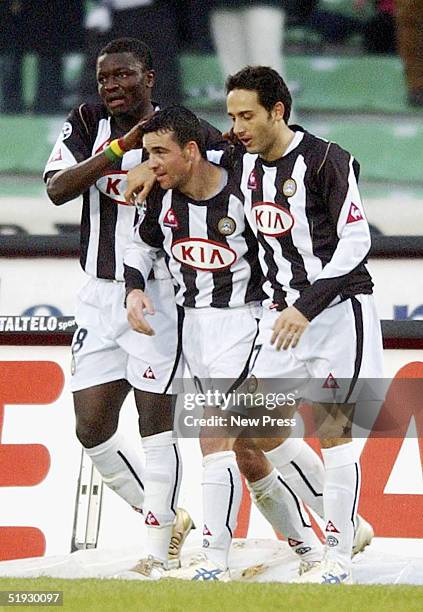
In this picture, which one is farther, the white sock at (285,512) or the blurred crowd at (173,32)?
the blurred crowd at (173,32)

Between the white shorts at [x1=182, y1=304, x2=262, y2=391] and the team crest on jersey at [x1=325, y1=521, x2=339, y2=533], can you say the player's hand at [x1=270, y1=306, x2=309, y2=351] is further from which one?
the team crest on jersey at [x1=325, y1=521, x2=339, y2=533]

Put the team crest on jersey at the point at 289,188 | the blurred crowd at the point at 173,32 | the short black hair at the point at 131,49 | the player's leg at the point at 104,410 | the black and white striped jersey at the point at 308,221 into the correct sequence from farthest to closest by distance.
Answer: the blurred crowd at the point at 173,32 → the player's leg at the point at 104,410 → the short black hair at the point at 131,49 → the team crest on jersey at the point at 289,188 → the black and white striped jersey at the point at 308,221

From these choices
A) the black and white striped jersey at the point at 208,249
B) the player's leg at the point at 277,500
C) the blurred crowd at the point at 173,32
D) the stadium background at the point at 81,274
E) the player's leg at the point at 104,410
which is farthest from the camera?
the blurred crowd at the point at 173,32

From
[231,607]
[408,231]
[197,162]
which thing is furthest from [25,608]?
[408,231]

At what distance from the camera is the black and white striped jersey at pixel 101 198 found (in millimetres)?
5820

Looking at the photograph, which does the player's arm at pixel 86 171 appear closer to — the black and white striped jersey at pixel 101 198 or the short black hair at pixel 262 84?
the black and white striped jersey at pixel 101 198

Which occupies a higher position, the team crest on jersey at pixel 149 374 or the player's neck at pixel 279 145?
the player's neck at pixel 279 145

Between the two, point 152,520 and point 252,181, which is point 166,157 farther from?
point 152,520

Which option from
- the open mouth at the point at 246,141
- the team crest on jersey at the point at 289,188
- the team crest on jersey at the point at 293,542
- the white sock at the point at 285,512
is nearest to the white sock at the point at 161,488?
the white sock at the point at 285,512

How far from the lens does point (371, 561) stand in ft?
19.4

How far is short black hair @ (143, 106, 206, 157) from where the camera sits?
5414 millimetres

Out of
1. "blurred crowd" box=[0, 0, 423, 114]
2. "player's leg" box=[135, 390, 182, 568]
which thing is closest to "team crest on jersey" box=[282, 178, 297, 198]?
"player's leg" box=[135, 390, 182, 568]

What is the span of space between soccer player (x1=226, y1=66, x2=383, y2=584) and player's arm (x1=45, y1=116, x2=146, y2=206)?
1.31 feet

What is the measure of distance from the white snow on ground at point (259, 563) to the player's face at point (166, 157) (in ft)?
4.89
